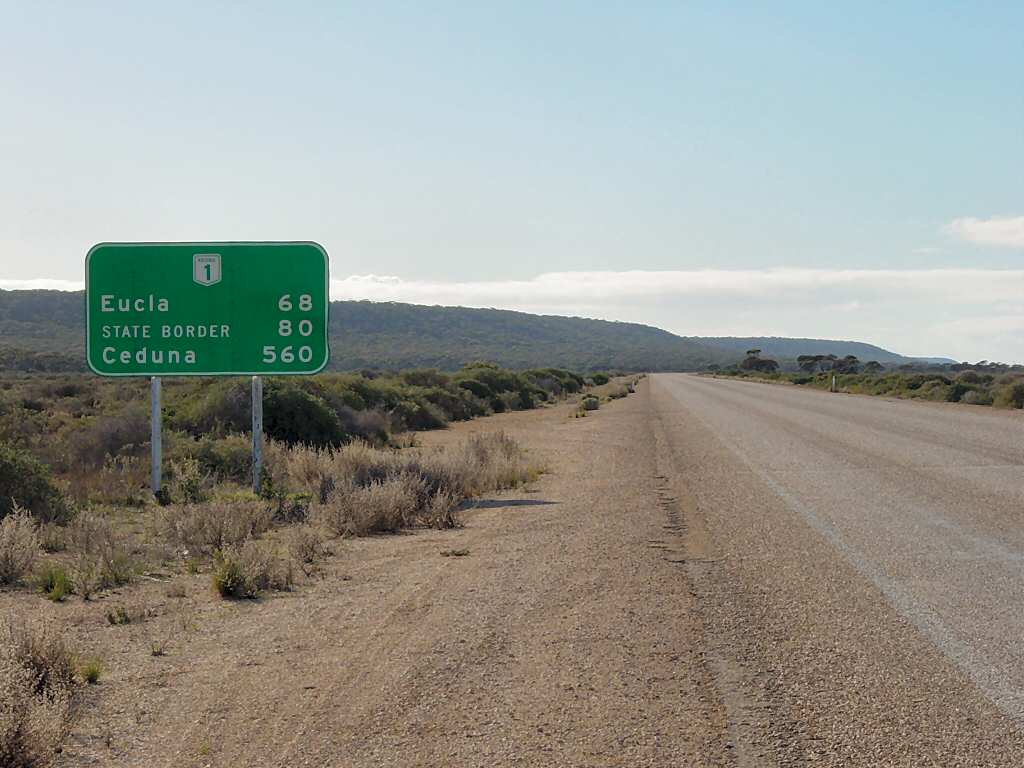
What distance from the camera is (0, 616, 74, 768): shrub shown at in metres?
4.77

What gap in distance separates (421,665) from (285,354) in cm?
985

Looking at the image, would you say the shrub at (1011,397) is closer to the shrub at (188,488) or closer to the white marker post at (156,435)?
the shrub at (188,488)

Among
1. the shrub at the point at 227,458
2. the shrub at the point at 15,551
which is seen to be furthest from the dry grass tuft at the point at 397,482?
the shrub at the point at 15,551

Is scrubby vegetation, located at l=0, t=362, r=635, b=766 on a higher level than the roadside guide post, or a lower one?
lower

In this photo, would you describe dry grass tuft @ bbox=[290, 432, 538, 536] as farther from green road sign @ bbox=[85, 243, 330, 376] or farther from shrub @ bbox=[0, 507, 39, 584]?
shrub @ bbox=[0, 507, 39, 584]

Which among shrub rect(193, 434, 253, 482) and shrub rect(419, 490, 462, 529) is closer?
shrub rect(419, 490, 462, 529)

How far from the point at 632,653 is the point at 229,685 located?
2474 mm

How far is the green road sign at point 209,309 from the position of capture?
15.6 meters

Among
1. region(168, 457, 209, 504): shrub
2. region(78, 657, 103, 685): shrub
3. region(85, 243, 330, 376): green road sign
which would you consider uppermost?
region(85, 243, 330, 376): green road sign

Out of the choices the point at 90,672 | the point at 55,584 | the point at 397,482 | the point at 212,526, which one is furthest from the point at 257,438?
the point at 90,672

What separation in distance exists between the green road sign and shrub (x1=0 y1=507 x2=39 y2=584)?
5.61 m

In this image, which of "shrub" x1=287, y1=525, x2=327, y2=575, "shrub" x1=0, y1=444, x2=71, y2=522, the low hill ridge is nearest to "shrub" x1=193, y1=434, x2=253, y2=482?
"shrub" x1=0, y1=444, x2=71, y2=522

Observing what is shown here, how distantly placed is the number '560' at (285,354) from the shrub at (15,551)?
5.76 meters

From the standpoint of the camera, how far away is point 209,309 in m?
15.8
